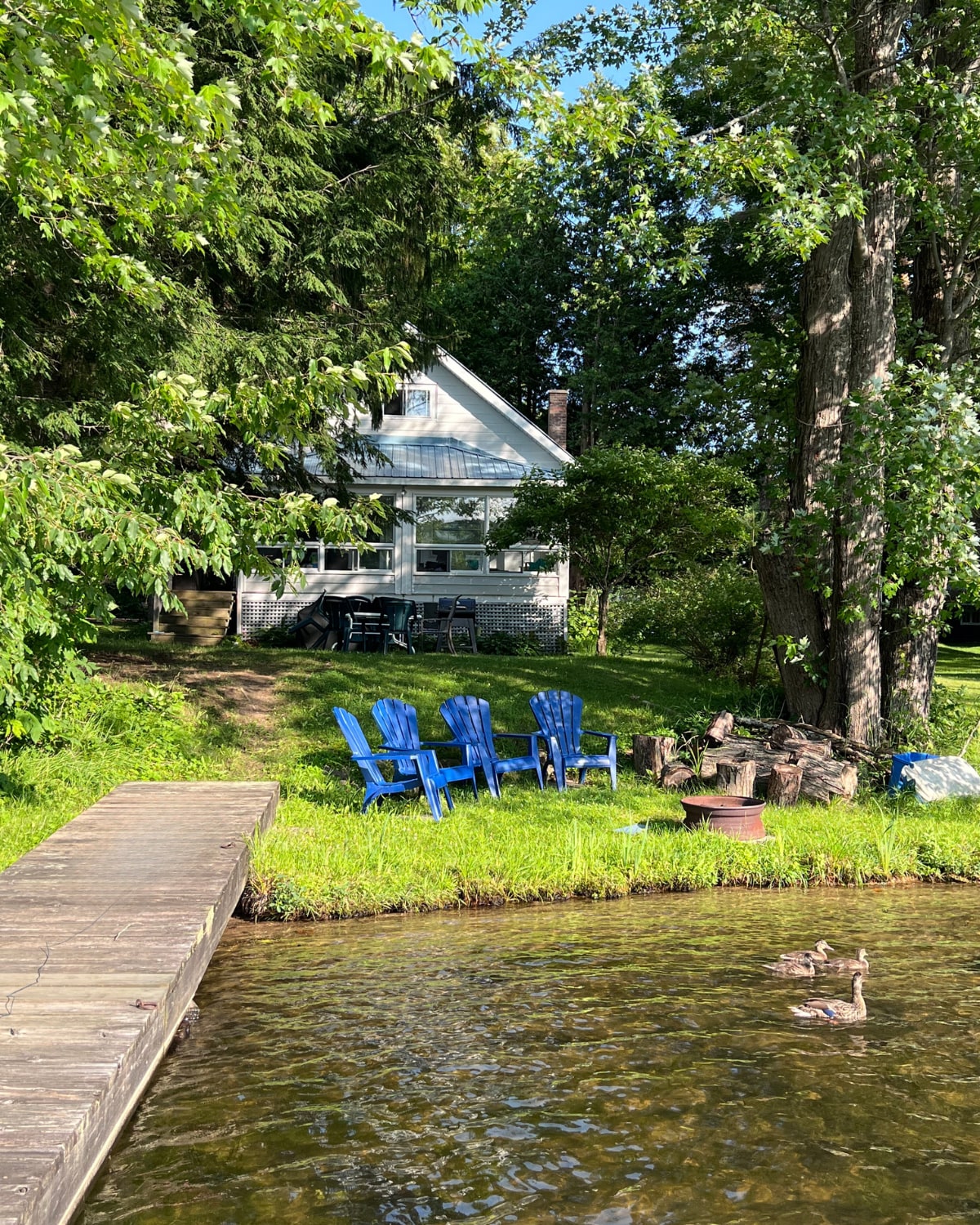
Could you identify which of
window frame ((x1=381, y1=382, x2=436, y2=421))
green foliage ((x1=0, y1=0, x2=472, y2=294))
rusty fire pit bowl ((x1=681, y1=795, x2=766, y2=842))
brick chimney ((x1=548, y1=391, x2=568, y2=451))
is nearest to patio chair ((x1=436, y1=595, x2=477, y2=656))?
window frame ((x1=381, y1=382, x2=436, y2=421))

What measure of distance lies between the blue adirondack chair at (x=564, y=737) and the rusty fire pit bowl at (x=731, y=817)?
1.62 metres

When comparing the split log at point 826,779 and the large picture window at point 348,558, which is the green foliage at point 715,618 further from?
the large picture window at point 348,558

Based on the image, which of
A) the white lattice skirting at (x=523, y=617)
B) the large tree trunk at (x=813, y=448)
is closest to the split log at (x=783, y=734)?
the large tree trunk at (x=813, y=448)

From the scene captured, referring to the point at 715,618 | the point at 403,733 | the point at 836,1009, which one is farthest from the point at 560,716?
the point at 836,1009

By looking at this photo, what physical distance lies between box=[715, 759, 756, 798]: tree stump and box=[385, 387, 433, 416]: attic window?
14.3m

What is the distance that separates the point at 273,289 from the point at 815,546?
6579 mm

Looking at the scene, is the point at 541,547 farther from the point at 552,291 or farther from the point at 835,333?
the point at 552,291

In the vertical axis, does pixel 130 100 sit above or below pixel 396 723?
above

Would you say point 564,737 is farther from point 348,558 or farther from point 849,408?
point 348,558

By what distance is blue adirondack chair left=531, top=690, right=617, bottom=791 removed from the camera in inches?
403

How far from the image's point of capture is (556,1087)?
4523mm

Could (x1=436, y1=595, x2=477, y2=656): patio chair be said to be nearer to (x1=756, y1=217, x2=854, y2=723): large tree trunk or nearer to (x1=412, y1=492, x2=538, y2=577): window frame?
(x1=412, y1=492, x2=538, y2=577): window frame

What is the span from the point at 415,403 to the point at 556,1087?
1924cm

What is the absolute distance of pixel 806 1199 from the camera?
12.2 feet
